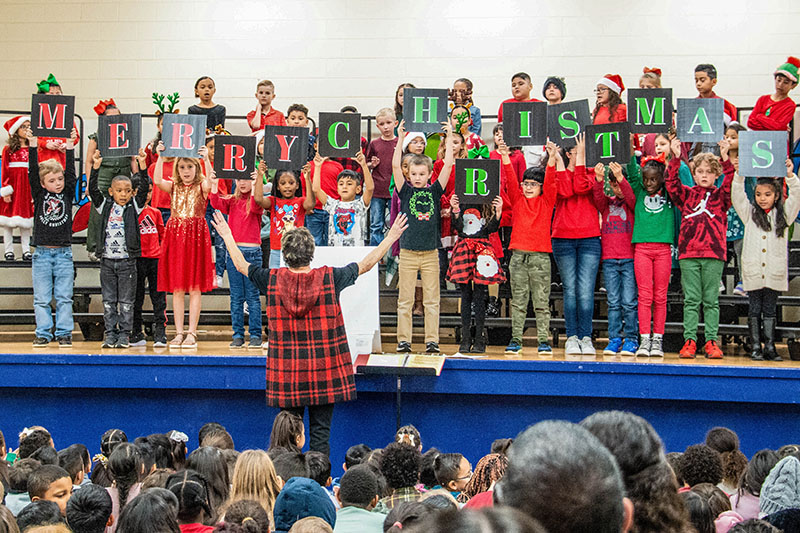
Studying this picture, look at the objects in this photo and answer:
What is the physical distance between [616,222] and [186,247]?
3.53 m

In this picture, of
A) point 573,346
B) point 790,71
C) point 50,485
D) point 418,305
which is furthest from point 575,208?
point 50,485

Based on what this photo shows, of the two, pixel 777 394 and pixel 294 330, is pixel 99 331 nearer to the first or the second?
pixel 294 330

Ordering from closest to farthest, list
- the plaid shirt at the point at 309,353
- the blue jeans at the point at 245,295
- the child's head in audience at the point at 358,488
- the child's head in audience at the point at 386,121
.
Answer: the child's head in audience at the point at 358,488 → the plaid shirt at the point at 309,353 → the blue jeans at the point at 245,295 → the child's head in audience at the point at 386,121

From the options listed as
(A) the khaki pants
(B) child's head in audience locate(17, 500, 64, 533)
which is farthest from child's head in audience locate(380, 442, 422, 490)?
(A) the khaki pants

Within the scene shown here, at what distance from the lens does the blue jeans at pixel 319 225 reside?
8055 mm

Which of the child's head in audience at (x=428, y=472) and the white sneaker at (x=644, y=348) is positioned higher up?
the white sneaker at (x=644, y=348)

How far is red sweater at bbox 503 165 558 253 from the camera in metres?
7.52

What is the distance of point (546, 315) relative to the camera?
25.0ft

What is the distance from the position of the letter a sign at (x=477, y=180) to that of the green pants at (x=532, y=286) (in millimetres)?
605

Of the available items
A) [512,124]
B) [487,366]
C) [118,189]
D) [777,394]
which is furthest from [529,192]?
[118,189]

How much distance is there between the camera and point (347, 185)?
7816mm

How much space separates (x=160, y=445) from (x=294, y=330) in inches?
47.7

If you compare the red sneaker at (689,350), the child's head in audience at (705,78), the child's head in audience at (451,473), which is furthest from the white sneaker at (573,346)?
the child's head in audience at (451,473)

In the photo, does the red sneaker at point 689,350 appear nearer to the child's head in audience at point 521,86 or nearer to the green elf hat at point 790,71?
the child's head in audience at point 521,86
